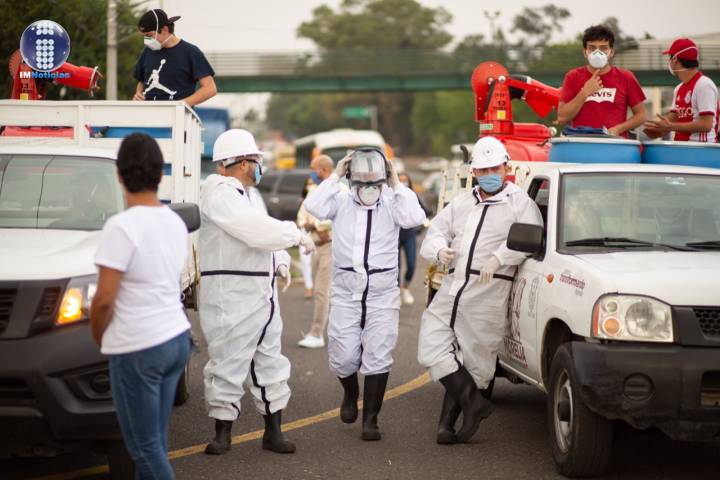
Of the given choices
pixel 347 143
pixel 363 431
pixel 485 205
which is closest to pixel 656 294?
pixel 485 205

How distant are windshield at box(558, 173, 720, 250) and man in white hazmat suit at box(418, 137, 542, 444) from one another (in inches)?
15.5

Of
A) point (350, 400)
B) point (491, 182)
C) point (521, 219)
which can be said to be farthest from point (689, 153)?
point (350, 400)

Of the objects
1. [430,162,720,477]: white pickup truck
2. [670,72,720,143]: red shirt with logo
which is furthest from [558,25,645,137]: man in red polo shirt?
[430,162,720,477]: white pickup truck

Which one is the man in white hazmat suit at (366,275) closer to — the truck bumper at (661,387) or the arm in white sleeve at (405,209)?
the arm in white sleeve at (405,209)

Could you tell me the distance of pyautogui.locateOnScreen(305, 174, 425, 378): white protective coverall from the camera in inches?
328

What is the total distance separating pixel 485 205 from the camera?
821 cm

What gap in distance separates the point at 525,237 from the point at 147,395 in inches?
123

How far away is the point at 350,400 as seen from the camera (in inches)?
336

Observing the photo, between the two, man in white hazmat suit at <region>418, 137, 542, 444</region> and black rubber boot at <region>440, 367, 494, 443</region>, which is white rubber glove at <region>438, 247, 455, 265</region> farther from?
black rubber boot at <region>440, 367, 494, 443</region>

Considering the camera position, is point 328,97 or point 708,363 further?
point 328,97

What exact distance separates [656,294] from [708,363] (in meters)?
0.47

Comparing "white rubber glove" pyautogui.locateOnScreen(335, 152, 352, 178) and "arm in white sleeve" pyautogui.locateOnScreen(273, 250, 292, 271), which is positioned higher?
"white rubber glove" pyautogui.locateOnScreen(335, 152, 352, 178)

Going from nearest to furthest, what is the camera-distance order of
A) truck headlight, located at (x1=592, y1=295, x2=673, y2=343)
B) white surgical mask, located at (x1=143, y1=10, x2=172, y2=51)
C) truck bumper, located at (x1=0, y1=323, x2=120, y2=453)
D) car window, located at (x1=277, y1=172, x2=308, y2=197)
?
truck bumper, located at (x1=0, y1=323, x2=120, y2=453) < truck headlight, located at (x1=592, y1=295, x2=673, y2=343) < white surgical mask, located at (x1=143, y1=10, x2=172, y2=51) < car window, located at (x1=277, y1=172, x2=308, y2=197)

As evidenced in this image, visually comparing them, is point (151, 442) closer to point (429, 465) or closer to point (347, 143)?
point (429, 465)
